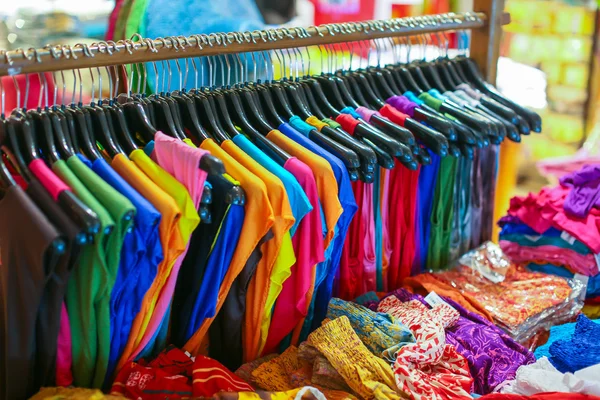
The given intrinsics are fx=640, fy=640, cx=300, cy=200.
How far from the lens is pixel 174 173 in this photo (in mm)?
1239

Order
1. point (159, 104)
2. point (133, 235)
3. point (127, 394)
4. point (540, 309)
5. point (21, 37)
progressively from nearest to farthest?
point (133, 235), point (127, 394), point (159, 104), point (540, 309), point (21, 37)

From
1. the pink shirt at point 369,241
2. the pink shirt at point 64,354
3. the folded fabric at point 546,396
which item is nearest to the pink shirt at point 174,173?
the pink shirt at point 64,354

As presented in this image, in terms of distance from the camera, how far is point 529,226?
6.27ft

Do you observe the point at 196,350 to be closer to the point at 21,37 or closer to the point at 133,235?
the point at 133,235

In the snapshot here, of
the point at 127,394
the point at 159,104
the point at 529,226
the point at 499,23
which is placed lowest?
the point at 127,394

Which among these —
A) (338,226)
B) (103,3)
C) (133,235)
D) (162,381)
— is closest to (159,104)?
(133,235)

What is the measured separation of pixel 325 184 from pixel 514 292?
2.43ft

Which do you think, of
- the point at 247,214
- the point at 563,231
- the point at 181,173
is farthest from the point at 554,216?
the point at 181,173

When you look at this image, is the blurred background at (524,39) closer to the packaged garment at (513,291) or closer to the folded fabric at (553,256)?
the folded fabric at (553,256)

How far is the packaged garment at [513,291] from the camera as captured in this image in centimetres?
167

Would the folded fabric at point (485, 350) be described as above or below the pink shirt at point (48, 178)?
below

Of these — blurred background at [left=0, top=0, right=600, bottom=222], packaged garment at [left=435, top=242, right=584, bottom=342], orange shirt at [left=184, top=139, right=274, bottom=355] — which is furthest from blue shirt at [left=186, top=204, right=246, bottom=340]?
blurred background at [left=0, top=0, right=600, bottom=222]

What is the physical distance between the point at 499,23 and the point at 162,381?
4.86 ft

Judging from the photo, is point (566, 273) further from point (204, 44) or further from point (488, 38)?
point (204, 44)
